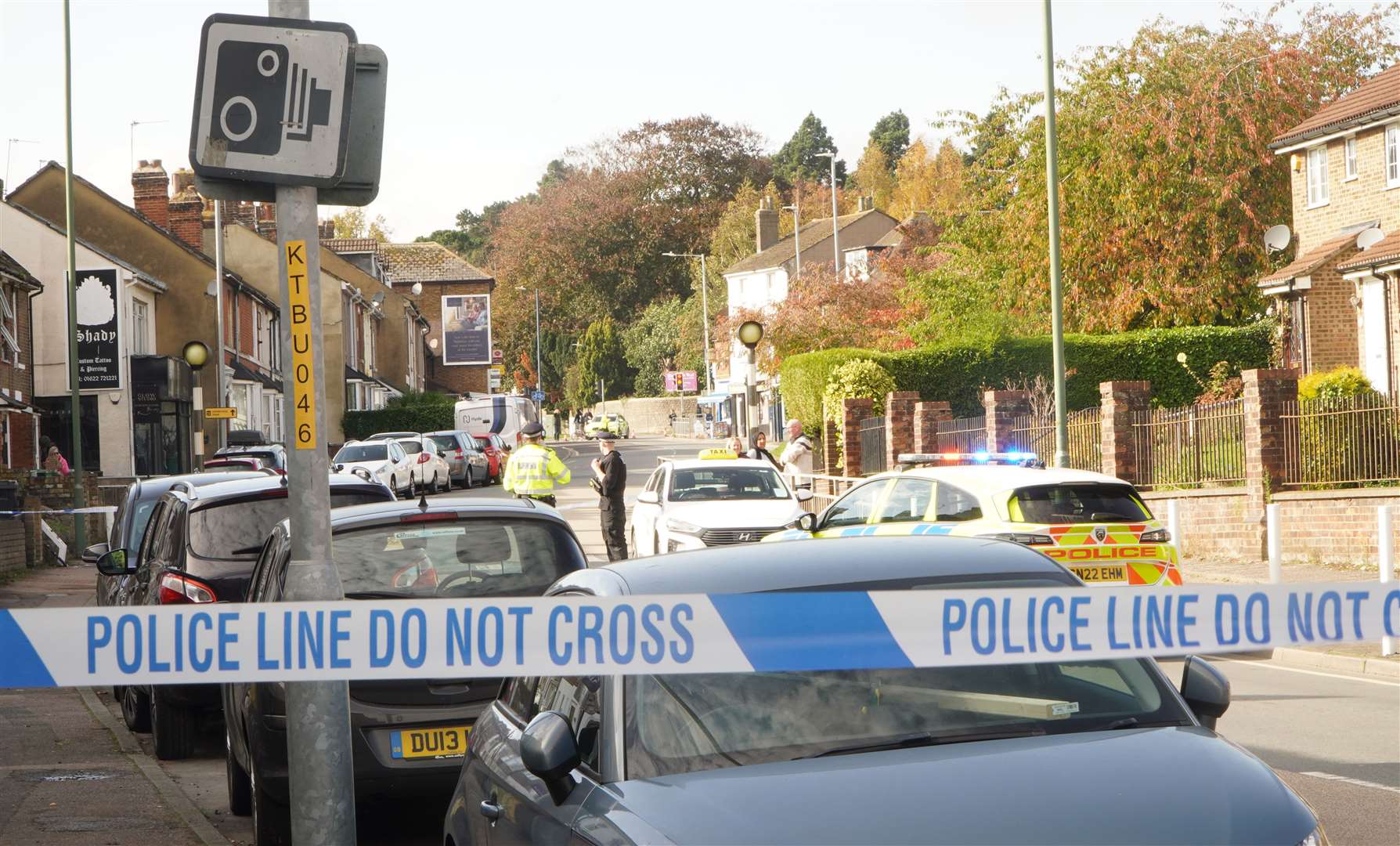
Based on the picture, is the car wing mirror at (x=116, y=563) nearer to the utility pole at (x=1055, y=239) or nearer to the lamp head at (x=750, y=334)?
the utility pole at (x=1055, y=239)

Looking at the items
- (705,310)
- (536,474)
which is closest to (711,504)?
(536,474)

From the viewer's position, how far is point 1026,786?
3.71m

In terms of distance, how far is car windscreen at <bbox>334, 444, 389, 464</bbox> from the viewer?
1665 inches

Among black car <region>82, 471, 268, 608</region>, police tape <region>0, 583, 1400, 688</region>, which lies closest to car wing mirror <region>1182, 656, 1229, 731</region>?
police tape <region>0, 583, 1400, 688</region>

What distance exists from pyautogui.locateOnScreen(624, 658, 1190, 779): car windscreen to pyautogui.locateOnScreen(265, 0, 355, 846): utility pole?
1.78m

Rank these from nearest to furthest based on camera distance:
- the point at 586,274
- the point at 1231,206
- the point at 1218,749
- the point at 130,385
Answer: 1. the point at 1218,749
2. the point at 1231,206
3. the point at 130,385
4. the point at 586,274

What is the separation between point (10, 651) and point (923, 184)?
313 ft

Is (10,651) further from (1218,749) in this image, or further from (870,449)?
(870,449)

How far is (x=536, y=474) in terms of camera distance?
59.4ft

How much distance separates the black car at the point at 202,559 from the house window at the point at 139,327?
3812 cm

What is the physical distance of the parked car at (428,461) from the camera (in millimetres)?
42344

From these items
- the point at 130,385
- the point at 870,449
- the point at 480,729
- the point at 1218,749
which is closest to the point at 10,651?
the point at 480,729

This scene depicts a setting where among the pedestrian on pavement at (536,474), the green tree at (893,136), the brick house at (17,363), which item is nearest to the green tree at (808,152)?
the green tree at (893,136)

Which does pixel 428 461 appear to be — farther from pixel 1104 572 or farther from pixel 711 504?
pixel 1104 572
